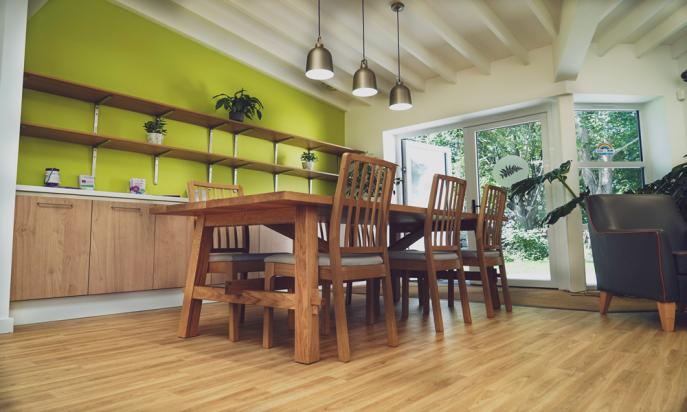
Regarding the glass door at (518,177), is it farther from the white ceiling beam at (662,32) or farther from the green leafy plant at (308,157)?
the green leafy plant at (308,157)

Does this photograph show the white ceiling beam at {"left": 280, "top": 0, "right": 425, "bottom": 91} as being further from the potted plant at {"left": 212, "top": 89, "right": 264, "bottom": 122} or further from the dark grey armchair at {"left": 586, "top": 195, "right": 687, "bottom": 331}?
the dark grey armchair at {"left": 586, "top": 195, "right": 687, "bottom": 331}

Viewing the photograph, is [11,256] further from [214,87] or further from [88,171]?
[214,87]

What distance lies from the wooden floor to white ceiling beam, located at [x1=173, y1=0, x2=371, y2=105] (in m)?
2.98

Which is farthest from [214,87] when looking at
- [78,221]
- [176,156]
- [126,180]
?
[78,221]

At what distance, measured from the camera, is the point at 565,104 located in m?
4.66

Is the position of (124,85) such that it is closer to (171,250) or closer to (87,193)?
(87,193)

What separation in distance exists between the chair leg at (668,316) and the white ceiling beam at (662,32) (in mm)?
2998

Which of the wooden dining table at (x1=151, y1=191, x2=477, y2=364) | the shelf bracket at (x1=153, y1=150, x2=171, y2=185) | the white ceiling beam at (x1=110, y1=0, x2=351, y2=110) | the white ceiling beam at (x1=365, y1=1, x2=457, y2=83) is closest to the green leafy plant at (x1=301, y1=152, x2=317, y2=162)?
the white ceiling beam at (x1=110, y1=0, x2=351, y2=110)

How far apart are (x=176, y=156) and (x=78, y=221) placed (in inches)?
52.4

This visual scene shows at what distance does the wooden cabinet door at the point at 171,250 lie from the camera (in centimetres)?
338

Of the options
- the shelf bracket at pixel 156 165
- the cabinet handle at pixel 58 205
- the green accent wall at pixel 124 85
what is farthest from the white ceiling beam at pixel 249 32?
the cabinet handle at pixel 58 205

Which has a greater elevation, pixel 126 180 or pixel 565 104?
pixel 565 104

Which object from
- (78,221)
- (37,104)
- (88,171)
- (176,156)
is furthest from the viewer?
(176,156)

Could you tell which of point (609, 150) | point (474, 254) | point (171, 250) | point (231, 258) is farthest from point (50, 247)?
point (609, 150)
